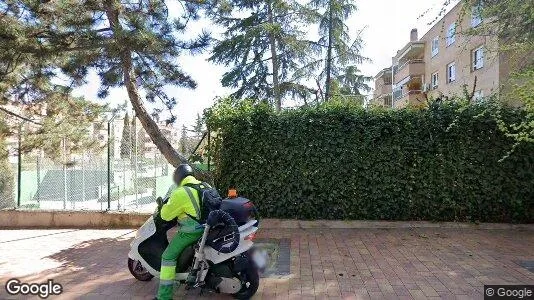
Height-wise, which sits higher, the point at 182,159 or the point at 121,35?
the point at 121,35

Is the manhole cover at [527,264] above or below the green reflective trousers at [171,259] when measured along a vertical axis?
below

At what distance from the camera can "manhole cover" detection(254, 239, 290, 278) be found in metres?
5.32

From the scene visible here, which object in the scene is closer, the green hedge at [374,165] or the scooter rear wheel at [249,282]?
the scooter rear wheel at [249,282]

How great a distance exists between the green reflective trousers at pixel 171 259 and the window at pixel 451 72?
85.0ft

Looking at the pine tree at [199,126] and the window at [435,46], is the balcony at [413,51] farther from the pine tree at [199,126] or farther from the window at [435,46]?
the pine tree at [199,126]

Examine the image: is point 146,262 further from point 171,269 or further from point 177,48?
point 177,48

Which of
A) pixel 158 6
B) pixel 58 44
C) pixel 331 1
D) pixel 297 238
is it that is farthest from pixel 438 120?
pixel 331 1

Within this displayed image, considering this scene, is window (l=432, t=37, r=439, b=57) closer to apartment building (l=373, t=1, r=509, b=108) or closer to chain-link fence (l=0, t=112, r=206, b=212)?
apartment building (l=373, t=1, r=509, b=108)

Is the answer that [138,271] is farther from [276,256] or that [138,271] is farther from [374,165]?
[374,165]

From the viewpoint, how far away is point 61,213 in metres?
9.45

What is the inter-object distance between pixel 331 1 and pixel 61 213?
575 inches

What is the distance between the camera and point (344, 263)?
577cm

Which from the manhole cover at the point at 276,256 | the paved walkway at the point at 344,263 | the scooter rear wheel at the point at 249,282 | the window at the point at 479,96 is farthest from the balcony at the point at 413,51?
the scooter rear wheel at the point at 249,282

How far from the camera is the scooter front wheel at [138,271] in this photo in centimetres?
503
